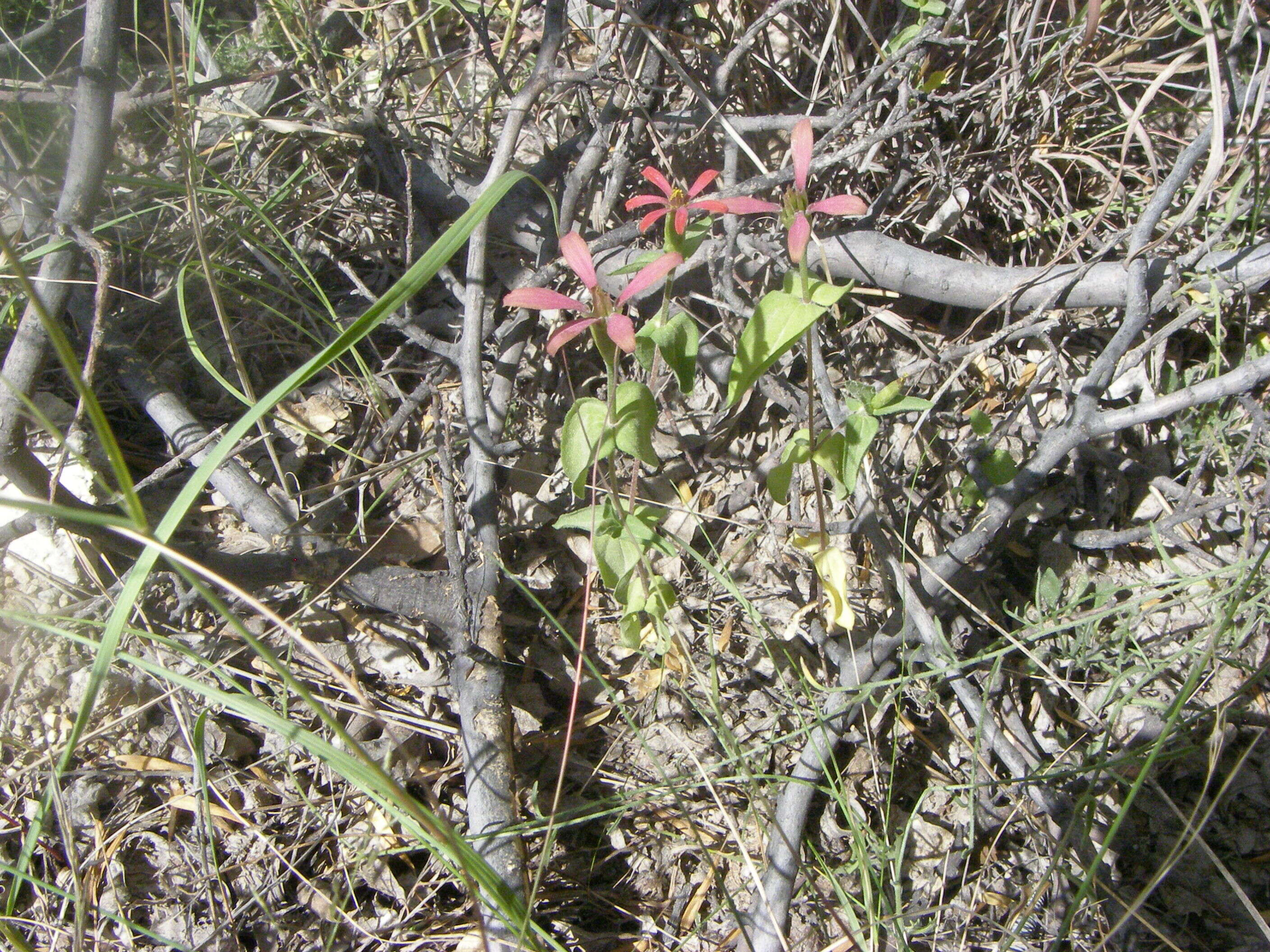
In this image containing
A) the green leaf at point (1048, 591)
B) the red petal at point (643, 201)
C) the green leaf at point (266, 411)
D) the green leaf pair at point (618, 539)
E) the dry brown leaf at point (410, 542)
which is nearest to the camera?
the green leaf at point (266, 411)

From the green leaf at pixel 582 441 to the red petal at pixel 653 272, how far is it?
0.20 meters

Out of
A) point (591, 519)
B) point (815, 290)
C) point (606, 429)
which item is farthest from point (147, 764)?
point (815, 290)

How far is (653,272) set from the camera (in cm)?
109

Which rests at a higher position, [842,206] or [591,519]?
[842,206]

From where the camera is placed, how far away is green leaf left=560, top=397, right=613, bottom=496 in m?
1.28

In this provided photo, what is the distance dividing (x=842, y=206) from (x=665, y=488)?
862 mm

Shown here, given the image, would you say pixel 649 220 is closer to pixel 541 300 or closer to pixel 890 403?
pixel 541 300

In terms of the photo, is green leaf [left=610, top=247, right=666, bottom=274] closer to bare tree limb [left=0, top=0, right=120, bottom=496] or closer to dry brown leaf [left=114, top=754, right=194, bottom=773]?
bare tree limb [left=0, top=0, right=120, bottom=496]

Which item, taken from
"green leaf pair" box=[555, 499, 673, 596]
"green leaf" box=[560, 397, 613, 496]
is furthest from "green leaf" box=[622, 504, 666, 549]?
"green leaf" box=[560, 397, 613, 496]

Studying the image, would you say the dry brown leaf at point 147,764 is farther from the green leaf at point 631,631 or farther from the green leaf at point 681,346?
the green leaf at point 681,346

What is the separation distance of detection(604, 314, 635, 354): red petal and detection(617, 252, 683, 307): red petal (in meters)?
0.04

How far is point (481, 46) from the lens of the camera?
179cm

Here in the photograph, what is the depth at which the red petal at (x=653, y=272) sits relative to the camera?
1087 millimetres

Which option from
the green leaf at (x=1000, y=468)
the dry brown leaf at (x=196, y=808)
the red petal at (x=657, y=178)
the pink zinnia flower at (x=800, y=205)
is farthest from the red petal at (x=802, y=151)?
the dry brown leaf at (x=196, y=808)
